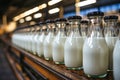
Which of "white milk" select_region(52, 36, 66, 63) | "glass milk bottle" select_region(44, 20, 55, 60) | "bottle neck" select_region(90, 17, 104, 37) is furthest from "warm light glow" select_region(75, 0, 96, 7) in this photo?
"bottle neck" select_region(90, 17, 104, 37)

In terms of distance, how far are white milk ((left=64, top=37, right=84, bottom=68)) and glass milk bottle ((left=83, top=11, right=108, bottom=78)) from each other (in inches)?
5.0

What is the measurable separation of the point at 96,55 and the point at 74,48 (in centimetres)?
19

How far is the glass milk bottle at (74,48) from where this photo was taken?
3.12 feet

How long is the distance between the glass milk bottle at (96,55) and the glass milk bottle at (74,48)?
0.13m

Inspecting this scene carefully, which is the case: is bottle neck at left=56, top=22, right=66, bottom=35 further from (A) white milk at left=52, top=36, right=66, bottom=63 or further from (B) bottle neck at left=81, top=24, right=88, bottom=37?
(B) bottle neck at left=81, top=24, right=88, bottom=37

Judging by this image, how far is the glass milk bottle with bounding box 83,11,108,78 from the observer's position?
0.78 m

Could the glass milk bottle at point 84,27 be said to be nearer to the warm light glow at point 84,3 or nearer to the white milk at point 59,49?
the white milk at point 59,49

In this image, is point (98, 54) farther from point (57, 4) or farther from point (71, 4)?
point (57, 4)

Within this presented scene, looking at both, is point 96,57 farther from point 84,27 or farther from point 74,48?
point 84,27

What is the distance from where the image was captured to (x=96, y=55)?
0.78 m

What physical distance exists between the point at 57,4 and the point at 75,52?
1.14m

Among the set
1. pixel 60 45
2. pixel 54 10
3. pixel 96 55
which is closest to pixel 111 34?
pixel 96 55

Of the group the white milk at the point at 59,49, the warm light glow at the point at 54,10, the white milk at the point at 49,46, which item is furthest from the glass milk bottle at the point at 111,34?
the warm light glow at the point at 54,10

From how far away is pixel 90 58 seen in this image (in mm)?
791
